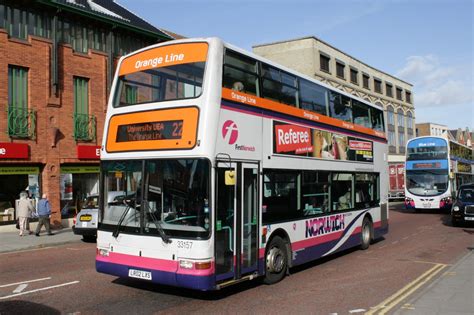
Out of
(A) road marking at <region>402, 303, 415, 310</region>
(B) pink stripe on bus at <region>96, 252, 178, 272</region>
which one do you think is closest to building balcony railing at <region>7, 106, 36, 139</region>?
(B) pink stripe on bus at <region>96, 252, 178, 272</region>

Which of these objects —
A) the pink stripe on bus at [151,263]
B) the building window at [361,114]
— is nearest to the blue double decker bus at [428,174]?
the building window at [361,114]

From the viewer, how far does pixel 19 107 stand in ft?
62.0

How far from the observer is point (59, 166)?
20.2m

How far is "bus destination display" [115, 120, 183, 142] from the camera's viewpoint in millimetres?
7223

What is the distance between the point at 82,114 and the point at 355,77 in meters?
42.3

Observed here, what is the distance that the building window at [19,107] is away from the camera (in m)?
18.6

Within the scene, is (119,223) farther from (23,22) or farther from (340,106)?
(23,22)

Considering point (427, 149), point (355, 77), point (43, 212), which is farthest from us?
point (355, 77)

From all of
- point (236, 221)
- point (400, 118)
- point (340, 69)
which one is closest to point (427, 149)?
point (236, 221)

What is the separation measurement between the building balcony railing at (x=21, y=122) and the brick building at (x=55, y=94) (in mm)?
36

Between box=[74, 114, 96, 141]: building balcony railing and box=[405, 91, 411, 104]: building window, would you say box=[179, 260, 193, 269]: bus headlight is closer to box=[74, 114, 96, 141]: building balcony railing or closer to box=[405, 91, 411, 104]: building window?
box=[74, 114, 96, 141]: building balcony railing

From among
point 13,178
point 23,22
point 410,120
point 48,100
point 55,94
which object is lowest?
point 13,178

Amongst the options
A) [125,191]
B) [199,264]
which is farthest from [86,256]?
[199,264]

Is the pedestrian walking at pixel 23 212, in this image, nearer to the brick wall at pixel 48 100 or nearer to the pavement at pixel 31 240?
the pavement at pixel 31 240
